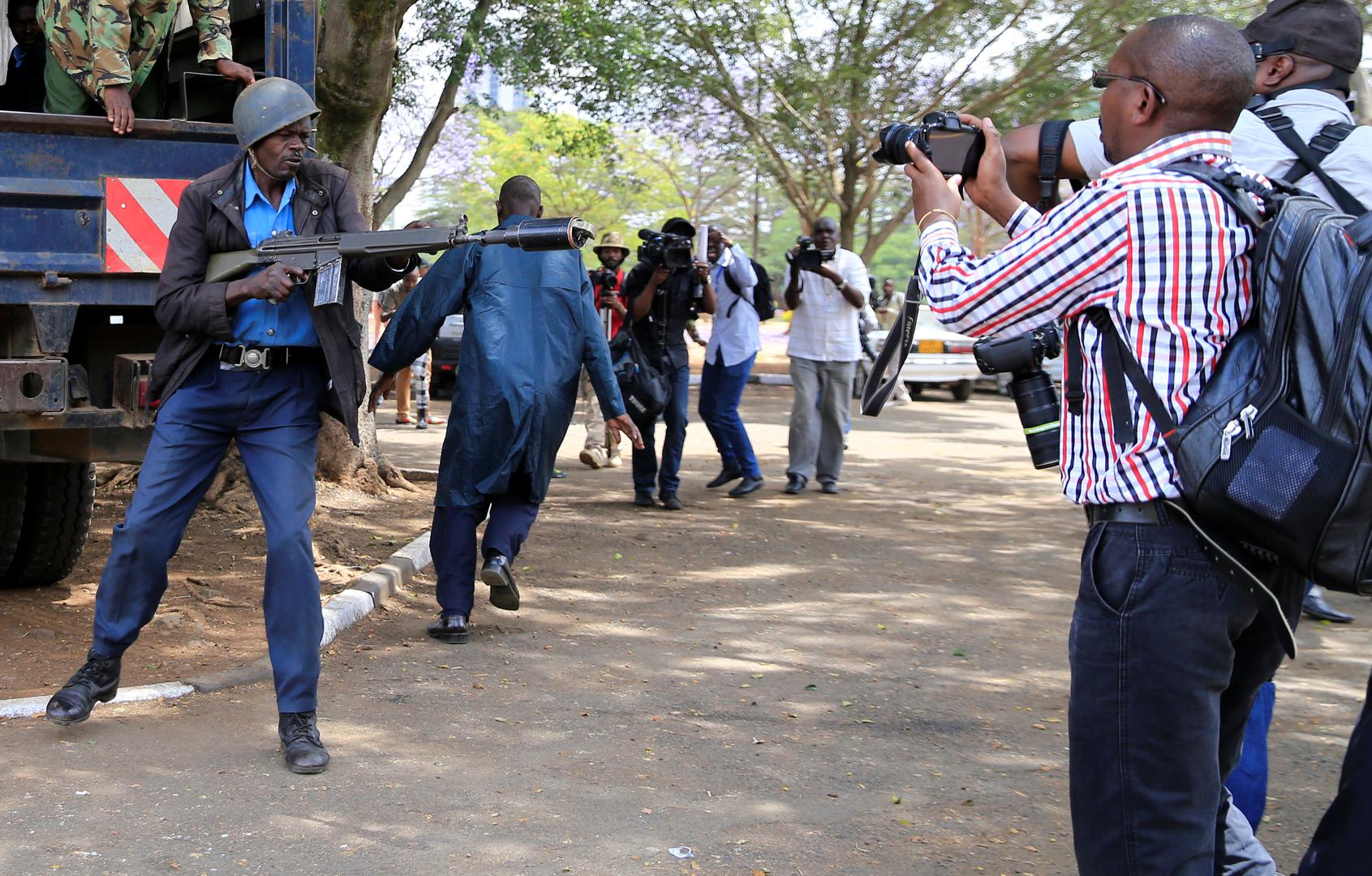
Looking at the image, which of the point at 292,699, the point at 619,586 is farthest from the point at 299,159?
the point at 619,586

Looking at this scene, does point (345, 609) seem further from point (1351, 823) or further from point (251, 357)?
point (1351, 823)

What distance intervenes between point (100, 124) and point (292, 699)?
221 cm

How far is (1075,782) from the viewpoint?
8.84 feet

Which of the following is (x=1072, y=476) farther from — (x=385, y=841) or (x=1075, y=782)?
(x=385, y=841)

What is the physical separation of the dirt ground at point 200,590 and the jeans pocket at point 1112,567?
3.87 meters

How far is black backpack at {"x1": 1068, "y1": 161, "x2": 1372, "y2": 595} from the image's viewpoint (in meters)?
2.38

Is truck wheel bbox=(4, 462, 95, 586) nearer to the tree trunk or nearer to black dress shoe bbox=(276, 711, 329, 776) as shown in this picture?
the tree trunk

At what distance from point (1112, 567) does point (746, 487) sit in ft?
27.5

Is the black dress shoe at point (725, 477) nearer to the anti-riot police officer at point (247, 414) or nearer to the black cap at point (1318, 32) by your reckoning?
the anti-riot police officer at point (247, 414)

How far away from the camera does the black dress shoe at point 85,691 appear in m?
4.49

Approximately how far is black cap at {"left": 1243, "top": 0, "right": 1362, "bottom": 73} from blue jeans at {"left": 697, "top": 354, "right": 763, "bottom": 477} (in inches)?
288

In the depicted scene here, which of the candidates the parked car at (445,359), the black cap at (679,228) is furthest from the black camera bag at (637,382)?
the parked car at (445,359)

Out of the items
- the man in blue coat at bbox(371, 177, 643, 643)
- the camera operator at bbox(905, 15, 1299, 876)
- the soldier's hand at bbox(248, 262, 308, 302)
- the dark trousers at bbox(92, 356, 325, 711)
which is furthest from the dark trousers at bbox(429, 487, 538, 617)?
the camera operator at bbox(905, 15, 1299, 876)

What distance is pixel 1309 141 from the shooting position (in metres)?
3.51
